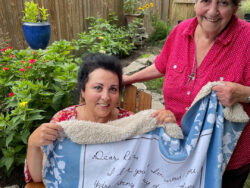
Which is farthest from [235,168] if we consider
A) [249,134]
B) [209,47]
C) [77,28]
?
[77,28]

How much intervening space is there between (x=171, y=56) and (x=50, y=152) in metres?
1.07

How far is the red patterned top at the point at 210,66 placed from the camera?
1476mm

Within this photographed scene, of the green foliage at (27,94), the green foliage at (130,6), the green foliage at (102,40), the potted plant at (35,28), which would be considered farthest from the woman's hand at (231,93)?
the green foliage at (130,6)

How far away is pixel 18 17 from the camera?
3918mm

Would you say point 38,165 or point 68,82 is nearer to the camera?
point 38,165

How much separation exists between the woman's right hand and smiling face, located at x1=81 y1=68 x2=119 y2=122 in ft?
0.95

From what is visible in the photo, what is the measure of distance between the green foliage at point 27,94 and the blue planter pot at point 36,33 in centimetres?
127

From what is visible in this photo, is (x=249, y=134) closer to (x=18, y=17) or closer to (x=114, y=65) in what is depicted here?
(x=114, y=65)

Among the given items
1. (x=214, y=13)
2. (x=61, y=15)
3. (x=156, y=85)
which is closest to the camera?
(x=214, y=13)

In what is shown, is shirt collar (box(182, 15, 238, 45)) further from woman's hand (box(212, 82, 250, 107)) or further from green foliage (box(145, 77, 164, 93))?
green foliage (box(145, 77, 164, 93))

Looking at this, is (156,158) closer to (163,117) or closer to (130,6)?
(163,117)

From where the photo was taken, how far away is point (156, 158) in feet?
4.85

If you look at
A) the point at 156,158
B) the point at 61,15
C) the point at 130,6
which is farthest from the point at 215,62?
the point at 130,6

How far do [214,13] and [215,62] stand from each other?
0.98 ft
